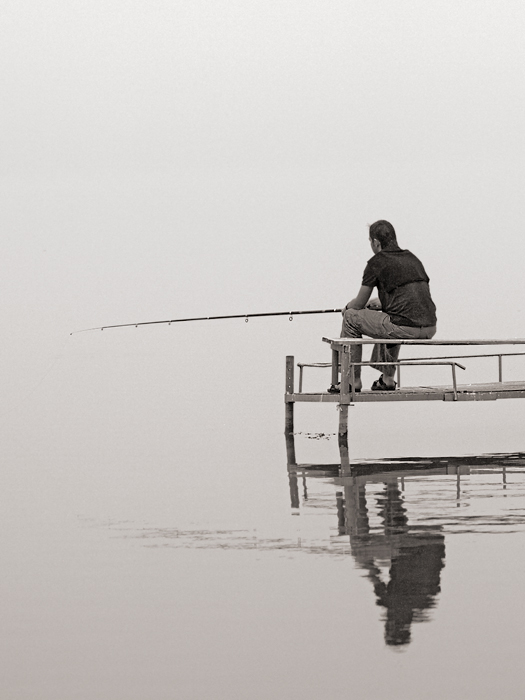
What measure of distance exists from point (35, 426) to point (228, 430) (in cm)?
253

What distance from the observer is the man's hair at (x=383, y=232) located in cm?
1258

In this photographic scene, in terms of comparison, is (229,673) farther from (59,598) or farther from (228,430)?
(228,430)

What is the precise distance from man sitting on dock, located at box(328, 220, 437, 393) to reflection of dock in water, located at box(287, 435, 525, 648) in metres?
1.34

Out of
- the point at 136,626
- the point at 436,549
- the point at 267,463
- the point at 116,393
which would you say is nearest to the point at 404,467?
the point at 267,463

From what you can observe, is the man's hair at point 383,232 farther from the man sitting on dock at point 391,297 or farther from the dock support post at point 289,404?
the dock support post at point 289,404

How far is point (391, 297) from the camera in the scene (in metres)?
12.6

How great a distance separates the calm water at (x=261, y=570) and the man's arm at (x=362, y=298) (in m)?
1.35

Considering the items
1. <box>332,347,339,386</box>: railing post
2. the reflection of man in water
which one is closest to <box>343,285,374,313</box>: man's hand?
<box>332,347,339,386</box>: railing post

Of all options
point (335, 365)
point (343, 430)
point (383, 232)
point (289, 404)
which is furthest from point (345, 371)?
point (289, 404)

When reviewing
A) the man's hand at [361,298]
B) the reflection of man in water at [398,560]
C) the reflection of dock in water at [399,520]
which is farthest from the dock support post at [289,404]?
the reflection of man in water at [398,560]

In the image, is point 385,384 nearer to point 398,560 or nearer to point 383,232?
point 383,232

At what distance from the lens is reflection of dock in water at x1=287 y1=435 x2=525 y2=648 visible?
5844 mm

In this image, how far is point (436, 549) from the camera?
6961mm

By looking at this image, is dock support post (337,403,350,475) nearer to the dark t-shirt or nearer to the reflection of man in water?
the dark t-shirt
